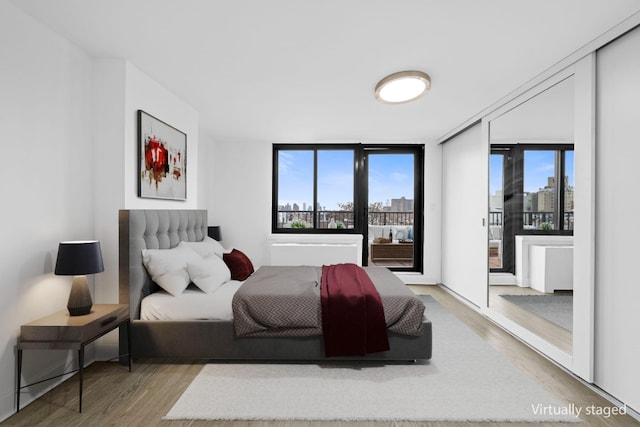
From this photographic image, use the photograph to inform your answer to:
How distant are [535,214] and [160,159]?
12.1ft

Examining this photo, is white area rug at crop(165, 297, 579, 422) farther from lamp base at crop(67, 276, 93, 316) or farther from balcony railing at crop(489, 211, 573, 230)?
balcony railing at crop(489, 211, 573, 230)

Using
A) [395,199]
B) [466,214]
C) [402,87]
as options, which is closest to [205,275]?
[402,87]

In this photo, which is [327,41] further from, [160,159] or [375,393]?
[375,393]

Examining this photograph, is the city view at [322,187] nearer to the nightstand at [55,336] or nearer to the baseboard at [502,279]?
the baseboard at [502,279]

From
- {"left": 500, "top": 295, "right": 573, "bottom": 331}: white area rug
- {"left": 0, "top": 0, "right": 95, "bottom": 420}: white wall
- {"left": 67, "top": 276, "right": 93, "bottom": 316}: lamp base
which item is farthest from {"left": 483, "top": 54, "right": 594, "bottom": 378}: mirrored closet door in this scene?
{"left": 0, "top": 0, "right": 95, "bottom": 420}: white wall

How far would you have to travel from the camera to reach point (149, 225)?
2.96 m

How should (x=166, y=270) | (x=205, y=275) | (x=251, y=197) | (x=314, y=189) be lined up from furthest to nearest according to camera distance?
(x=314, y=189)
(x=251, y=197)
(x=205, y=275)
(x=166, y=270)

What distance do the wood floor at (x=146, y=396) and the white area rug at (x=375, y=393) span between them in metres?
0.07

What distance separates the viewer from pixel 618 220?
2223mm

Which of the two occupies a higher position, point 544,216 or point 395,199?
point 395,199

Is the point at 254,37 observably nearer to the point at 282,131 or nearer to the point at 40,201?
the point at 40,201

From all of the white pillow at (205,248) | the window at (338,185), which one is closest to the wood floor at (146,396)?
the white pillow at (205,248)

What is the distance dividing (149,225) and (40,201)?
0.82 meters

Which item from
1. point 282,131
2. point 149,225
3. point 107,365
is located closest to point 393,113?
point 282,131
